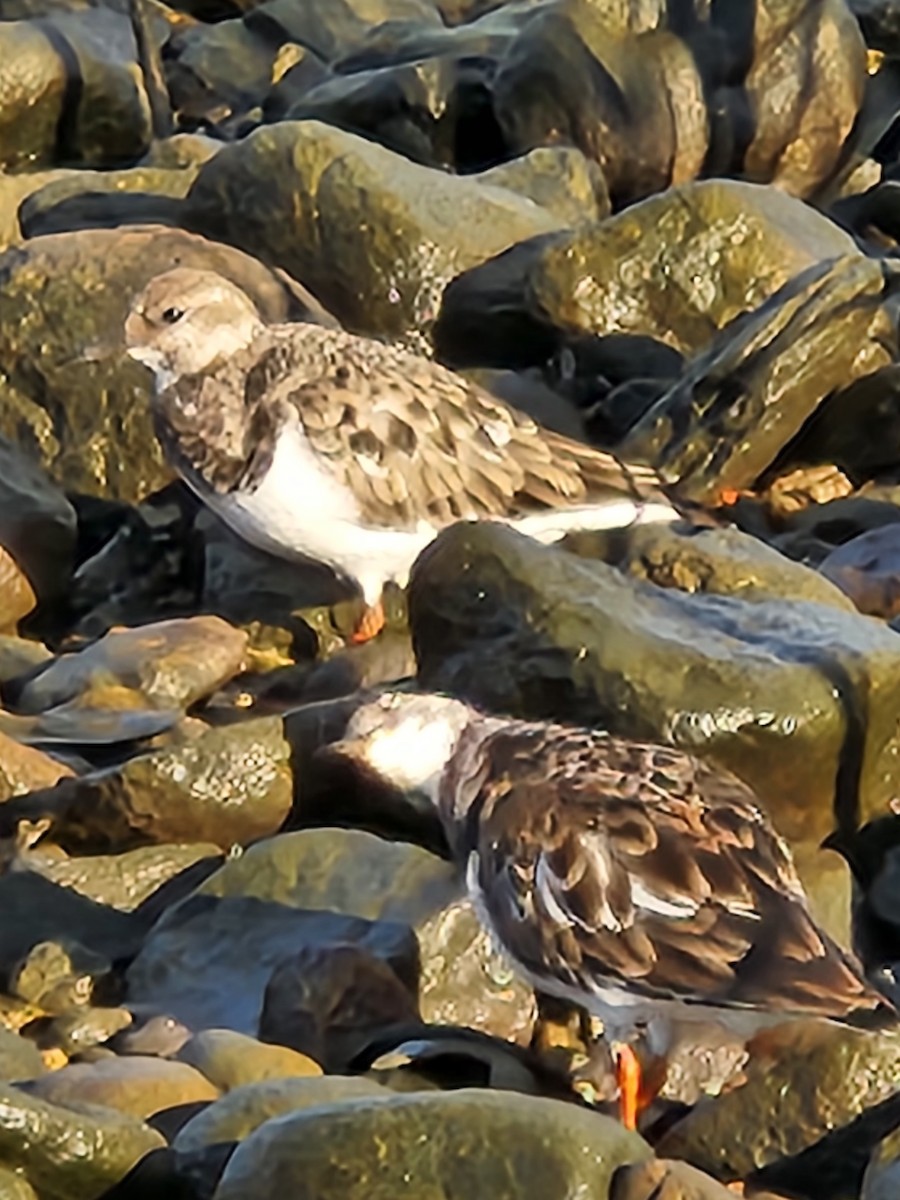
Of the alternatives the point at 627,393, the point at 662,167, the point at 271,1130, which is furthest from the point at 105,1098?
the point at 662,167

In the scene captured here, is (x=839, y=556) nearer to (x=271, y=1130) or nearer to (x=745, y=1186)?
(x=745, y=1186)

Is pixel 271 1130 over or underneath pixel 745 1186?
over

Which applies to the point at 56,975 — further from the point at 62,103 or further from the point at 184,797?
the point at 62,103

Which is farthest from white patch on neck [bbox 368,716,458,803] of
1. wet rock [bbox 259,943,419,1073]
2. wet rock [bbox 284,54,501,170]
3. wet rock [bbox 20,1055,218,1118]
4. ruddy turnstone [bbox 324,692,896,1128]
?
wet rock [bbox 284,54,501,170]

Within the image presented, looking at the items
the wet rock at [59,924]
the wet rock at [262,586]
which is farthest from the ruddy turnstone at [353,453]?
the wet rock at [59,924]

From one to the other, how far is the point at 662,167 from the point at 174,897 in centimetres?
408

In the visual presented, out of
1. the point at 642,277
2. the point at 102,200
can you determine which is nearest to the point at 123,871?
the point at 642,277

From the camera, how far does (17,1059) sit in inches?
149

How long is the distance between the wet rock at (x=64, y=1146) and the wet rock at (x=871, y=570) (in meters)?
2.48

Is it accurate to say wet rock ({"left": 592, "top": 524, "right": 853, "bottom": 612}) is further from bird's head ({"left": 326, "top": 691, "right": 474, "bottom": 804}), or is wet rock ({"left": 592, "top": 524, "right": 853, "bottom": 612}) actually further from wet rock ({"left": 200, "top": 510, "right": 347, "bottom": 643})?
bird's head ({"left": 326, "top": 691, "right": 474, "bottom": 804})

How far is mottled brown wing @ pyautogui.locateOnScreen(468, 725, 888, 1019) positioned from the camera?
146 inches

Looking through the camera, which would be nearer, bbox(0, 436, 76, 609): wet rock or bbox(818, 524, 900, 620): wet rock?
bbox(818, 524, 900, 620): wet rock

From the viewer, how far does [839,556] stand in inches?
226

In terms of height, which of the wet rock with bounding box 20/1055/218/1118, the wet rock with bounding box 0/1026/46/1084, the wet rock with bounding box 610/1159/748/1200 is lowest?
the wet rock with bounding box 0/1026/46/1084
